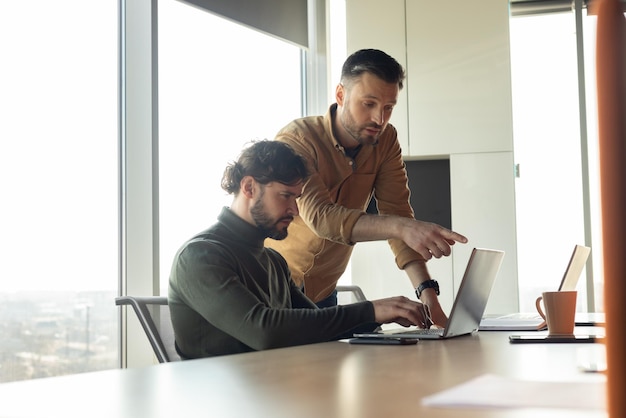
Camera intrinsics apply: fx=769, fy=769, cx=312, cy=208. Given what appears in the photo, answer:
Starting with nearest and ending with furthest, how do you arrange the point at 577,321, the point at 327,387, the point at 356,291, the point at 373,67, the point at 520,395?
the point at 520,395 < the point at 327,387 < the point at 577,321 < the point at 373,67 < the point at 356,291

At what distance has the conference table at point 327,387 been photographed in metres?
0.69

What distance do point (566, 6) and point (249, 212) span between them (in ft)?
11.5

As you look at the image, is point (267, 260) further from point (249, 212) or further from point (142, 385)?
point (142, 385)

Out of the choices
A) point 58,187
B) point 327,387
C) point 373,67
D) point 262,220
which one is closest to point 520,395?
point 327,387

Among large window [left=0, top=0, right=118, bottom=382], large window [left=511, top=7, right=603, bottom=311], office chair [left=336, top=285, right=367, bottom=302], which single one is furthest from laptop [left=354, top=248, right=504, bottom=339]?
large window [left=511, top=7, right=603, bottom=311]

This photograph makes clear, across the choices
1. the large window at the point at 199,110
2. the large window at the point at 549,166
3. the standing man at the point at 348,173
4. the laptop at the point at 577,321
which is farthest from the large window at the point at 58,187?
the large window at the point at 549,166

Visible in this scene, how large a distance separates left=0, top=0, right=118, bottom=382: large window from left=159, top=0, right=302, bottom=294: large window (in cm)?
31

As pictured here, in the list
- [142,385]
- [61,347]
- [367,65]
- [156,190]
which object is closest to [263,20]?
[156,190]

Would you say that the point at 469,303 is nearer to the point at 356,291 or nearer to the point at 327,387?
the point at 327,387

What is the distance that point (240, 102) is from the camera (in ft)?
12.9

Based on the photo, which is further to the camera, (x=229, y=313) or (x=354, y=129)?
(x=354, y=129)

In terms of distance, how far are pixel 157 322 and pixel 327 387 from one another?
1.20 meters

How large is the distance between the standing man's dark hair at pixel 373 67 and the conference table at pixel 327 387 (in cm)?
146

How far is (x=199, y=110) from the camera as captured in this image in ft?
11.9
